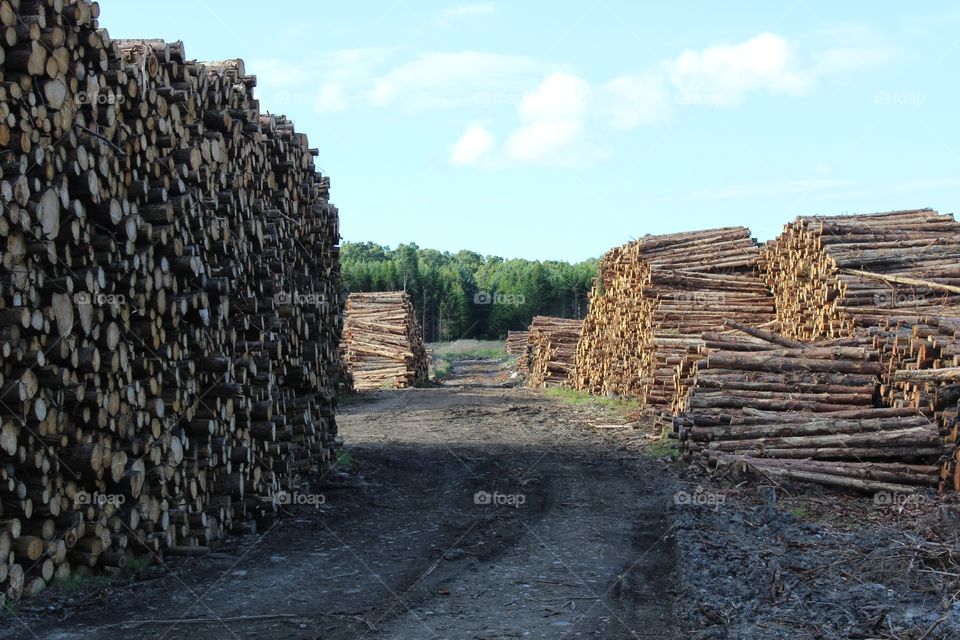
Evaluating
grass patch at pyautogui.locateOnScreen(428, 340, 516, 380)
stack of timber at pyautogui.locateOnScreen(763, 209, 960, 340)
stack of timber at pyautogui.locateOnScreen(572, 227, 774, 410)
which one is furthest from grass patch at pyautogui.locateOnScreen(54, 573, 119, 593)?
grass patch at pyautogui.locateOnScreen(428, 340, 516, 380)

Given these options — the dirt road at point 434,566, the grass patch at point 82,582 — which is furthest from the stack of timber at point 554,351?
the grass patch at point 82,582

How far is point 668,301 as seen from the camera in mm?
19359

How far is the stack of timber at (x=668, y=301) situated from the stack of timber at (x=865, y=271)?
5.02 ft

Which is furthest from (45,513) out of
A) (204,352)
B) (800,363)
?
(800,363)

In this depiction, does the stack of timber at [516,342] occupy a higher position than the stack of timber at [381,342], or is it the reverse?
the stack of timber at [381,342]

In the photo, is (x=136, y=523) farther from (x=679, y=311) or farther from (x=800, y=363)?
(x=679, y=311)

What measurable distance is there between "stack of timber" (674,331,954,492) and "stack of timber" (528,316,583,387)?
16183mm

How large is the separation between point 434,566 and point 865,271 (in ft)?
37.0

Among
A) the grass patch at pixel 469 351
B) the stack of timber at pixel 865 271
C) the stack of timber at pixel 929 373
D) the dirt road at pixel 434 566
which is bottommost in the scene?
the grass patch at pixel 469 351

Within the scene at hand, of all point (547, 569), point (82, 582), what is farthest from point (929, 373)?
point (82, 582)

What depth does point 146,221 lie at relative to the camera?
23.6ft

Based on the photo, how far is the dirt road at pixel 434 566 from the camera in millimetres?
5715

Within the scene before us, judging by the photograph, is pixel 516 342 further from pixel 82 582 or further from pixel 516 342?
pixel 82 582

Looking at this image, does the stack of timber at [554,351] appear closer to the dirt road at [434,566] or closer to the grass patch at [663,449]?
the grass patch at [663,449]
